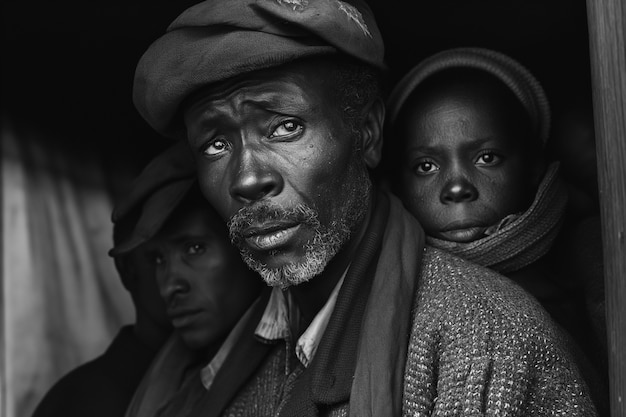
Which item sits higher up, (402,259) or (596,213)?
(402,259)

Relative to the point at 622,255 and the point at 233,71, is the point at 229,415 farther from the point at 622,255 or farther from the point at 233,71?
the point at 622,255

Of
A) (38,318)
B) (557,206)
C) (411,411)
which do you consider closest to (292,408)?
(411,411)

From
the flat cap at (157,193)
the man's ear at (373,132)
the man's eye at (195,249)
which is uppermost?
the man's ear at (373,132)

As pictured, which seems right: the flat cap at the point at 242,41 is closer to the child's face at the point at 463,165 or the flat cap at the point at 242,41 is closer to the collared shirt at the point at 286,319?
the child's face at the point at 463,165

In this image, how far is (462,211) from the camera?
9.55ft

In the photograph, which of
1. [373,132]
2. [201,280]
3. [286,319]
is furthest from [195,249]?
[373,132]

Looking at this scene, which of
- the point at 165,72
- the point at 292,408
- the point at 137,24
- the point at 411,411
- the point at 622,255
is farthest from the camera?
the point at 137,24

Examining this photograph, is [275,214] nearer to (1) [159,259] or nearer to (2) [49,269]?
(1) [159,259]

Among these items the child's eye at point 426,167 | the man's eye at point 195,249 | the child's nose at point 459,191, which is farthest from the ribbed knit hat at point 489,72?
the man's eye at point 195,249

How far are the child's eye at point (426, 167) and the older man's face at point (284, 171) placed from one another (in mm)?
331

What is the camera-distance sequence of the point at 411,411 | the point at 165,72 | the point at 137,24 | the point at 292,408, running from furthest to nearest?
1. the point at 137,24
2. the point at 165,72
3. the point at 292,408
4. the point at 411,411

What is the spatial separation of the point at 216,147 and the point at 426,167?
2.00ft

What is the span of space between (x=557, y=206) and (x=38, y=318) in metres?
2.09

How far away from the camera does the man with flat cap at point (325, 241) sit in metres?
2.34
